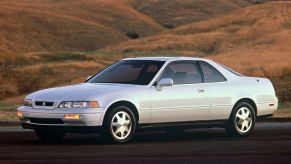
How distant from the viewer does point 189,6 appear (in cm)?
13625

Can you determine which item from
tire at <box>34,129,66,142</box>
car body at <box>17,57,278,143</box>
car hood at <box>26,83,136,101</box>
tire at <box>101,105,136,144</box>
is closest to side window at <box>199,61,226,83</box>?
car body at <box>17,57,278,143</box>

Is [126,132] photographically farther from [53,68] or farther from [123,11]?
[123,11]

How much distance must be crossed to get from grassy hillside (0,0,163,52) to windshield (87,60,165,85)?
70.6 meters

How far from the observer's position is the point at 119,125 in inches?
535

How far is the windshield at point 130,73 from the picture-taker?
14.4 meters

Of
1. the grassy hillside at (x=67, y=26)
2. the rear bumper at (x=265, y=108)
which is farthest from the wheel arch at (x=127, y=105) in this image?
the grassy hillside at (x=67, y=26)

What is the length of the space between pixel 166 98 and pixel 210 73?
53.0 inches

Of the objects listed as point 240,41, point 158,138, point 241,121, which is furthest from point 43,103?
point 240,41

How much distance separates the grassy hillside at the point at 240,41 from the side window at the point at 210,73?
33.4 metres

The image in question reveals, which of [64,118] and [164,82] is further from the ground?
[164,82]

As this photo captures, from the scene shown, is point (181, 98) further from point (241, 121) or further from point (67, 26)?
point (67, 26)

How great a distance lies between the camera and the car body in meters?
13.4

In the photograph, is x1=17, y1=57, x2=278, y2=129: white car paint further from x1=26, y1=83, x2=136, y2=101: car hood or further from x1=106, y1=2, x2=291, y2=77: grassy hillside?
x1=106, y1=2, x2=291, y2=77: grassy hillside

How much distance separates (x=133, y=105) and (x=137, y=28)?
104 m
